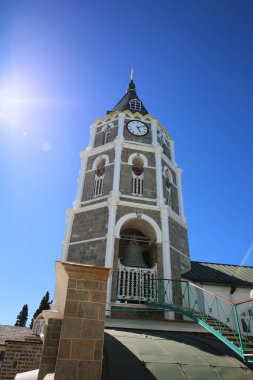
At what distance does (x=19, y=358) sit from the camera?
52.9 feet

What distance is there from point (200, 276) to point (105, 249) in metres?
→ 5.09

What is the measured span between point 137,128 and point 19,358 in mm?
16176

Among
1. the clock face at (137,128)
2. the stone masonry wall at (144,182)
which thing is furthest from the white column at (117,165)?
the clock face at (137,128)

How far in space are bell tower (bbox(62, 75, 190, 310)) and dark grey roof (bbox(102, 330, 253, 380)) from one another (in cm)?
308

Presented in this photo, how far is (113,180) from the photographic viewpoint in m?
15.3

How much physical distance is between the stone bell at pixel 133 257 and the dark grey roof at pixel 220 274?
2.42 meters

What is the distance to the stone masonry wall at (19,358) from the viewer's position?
1561cm

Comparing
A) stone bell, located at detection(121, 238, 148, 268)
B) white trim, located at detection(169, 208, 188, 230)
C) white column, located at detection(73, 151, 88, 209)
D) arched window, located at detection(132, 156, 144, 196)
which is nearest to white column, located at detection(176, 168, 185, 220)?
white trim, located at detection(169, 208, 188, 230)

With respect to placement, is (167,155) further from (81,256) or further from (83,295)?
(83,295)

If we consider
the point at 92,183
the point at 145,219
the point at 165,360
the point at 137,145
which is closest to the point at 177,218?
the point at 145,219

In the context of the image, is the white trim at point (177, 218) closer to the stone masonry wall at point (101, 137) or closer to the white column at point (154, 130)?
the white column at point (154, 130)

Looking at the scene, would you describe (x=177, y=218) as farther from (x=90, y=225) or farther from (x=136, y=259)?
(x=90, y=225)

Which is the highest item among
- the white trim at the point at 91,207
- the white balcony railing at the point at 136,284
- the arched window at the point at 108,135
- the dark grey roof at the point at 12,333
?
the arched window at the point at 108,135

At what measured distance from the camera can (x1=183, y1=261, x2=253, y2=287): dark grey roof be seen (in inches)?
530
